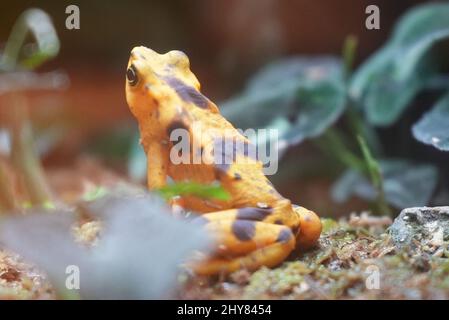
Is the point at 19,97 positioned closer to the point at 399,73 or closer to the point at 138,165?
the point at 138,165

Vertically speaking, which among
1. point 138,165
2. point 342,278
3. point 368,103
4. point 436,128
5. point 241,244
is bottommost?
point 342,278

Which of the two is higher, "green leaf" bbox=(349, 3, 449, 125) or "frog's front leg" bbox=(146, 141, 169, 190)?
"green leaf" bbox=(349, 3, 449, 125)

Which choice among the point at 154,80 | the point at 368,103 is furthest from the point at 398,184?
the point at 154,80

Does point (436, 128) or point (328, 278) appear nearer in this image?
point (328, 278)

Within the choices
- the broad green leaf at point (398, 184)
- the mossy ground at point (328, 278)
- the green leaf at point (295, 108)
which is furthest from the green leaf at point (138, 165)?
the mossy ground at point (328, 278)

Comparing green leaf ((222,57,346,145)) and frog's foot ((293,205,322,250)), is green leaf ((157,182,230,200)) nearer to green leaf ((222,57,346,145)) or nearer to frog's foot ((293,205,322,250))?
frog's foot ((293,205,322,250))

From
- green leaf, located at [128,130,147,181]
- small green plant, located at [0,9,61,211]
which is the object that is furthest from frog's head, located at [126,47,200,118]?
green leaf, located at [128,130,147,181]
